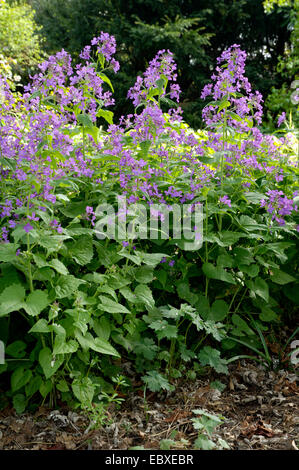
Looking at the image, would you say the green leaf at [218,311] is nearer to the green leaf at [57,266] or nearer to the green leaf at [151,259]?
the green leaf at [151,259]

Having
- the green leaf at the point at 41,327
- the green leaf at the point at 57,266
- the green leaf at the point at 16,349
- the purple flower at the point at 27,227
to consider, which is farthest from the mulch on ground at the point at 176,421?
the purple flower at the point at 27,227

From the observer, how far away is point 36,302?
1.82 m

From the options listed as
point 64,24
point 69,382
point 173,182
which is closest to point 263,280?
point 173,182

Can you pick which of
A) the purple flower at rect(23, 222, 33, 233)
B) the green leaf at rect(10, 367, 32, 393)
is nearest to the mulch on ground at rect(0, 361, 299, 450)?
the green leaf at rect(10, 367, 32, 393)

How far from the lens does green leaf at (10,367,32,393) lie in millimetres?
1973

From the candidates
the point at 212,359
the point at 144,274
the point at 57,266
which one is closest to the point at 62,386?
the point at 57,266

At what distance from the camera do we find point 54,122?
212cm

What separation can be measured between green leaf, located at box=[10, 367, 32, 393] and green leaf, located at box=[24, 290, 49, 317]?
367 millimetres

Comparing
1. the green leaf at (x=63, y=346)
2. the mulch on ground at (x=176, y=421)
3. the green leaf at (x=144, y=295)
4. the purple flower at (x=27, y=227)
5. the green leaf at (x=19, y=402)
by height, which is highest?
the purple flower at (x=27, y=227)

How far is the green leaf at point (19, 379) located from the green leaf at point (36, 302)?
367 mm

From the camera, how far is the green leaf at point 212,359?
2.35 m

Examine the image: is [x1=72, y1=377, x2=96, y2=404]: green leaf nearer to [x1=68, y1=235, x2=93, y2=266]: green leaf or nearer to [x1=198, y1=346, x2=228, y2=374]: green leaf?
[x1=68, y1=235, x2=93, y2=266]: green leaf

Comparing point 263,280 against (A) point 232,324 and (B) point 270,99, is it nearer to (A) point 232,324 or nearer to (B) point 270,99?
(A) point 232,324
